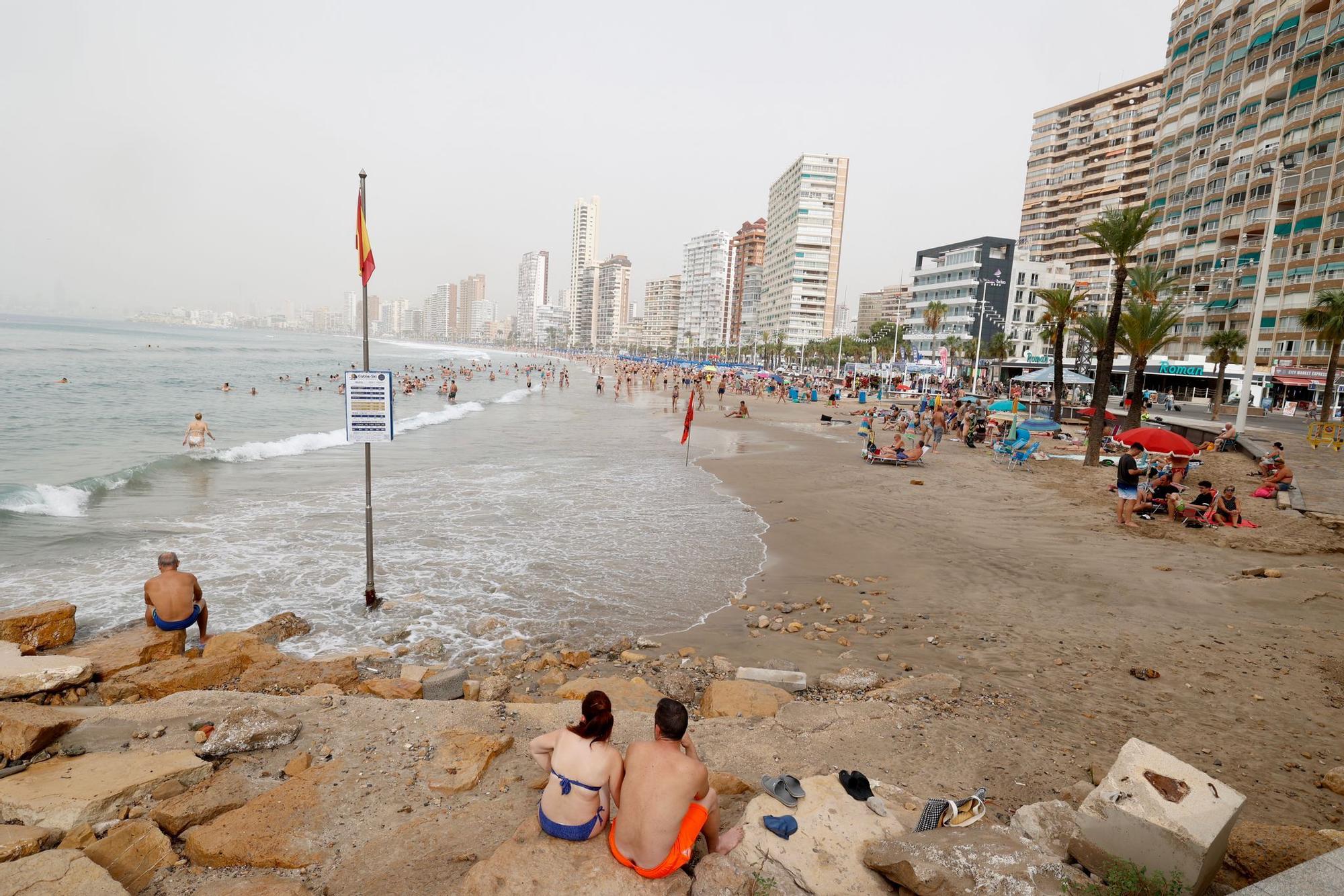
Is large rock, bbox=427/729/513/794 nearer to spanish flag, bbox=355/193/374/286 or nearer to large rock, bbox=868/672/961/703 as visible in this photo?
large rock, bbox=868/672/961/703

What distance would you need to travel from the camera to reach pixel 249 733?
471cm

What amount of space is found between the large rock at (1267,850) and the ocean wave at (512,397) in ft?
147

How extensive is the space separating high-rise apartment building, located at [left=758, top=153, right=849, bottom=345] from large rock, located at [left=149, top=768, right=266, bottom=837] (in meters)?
140

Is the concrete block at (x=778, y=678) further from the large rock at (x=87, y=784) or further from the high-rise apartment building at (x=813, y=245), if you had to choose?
the high-rise apartment building at (x=813, y=245)

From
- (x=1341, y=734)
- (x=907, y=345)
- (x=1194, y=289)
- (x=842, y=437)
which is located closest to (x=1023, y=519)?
(x=1341, y=734)

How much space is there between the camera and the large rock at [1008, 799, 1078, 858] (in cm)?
355

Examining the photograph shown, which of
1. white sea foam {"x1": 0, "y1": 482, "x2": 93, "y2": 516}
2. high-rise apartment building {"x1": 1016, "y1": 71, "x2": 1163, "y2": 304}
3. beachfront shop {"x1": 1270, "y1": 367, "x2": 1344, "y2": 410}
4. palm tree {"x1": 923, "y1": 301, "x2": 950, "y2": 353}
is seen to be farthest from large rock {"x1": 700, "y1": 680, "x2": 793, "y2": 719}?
high-rise apartment building {"x1": 1016, "y1": 71, "x2": 1163, "y2": 304}

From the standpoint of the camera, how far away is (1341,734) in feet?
18.3

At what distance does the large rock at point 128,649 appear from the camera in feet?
20.7

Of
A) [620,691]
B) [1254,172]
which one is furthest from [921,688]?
[1254,172]

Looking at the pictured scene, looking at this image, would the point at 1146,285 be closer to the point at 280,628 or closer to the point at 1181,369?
the point at 280,628

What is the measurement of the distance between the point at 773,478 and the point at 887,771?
14.6 meters

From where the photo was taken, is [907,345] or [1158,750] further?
[907,345]

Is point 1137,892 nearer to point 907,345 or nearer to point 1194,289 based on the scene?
point 1194,289
